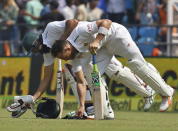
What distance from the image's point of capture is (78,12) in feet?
64.1

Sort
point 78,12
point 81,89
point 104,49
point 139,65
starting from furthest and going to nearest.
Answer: point 78,12, point 139,65, point 104,49, point 81,89

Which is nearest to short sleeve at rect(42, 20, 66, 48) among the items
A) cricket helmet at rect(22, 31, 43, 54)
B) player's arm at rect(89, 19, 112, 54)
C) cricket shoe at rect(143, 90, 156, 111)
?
cricket helmet at rect(22, 31, 43, 54)

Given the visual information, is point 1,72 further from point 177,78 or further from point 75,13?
point 177,78

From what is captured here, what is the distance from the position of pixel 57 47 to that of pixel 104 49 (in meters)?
1.58

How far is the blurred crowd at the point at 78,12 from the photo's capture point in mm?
19294

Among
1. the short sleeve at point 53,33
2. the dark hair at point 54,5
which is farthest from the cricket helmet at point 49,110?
the dark hair at point 54,5

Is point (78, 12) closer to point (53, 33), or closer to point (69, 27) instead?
point (53, 33)

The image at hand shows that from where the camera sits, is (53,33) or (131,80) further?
(131,80)

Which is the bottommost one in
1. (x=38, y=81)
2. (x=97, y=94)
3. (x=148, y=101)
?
(x=38, y=81)

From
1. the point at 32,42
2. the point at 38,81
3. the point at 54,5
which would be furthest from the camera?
the point at 54,5

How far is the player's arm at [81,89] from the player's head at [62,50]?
1.42 ft

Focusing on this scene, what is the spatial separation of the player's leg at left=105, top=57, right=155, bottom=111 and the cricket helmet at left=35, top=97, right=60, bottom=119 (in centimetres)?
243

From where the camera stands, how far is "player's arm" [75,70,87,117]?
1166cm

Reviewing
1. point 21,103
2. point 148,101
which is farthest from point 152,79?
point 21,103
